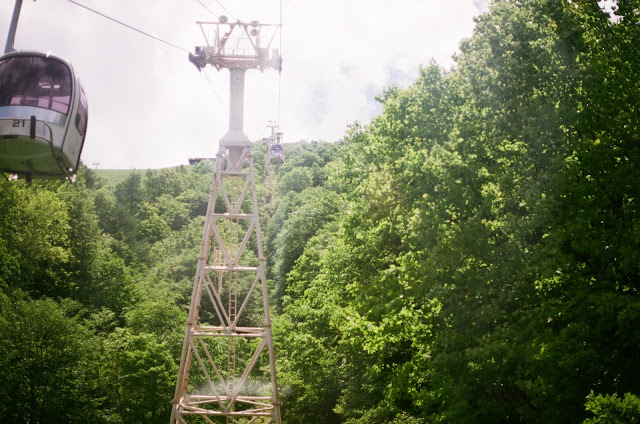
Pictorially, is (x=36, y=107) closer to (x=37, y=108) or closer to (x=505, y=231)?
(x=37, y=108)

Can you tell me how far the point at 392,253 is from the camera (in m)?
21.0

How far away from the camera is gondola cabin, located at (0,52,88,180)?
10.8 metres

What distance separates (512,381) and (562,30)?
344 inches

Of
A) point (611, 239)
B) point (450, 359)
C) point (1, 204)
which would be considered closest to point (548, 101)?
point (611, 239)

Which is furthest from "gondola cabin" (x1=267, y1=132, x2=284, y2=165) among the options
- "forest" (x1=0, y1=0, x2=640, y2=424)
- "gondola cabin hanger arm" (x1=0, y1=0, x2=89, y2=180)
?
"gondola cabin hanger arm" (x1=0, y1=0, x2=89, y2=180)

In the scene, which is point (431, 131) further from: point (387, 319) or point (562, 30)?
point (387, 319)

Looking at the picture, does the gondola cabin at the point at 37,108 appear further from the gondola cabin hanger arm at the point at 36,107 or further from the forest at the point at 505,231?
the forest at the point at 505,231

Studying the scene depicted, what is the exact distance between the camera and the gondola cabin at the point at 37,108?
10.8 m

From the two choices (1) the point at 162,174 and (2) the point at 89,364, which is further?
Result: (1) the point at 162,174

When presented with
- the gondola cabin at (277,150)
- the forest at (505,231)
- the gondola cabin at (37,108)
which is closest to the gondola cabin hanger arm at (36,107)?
the gondola cabin at (37,108)

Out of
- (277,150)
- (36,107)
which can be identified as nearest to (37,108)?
(36,107)

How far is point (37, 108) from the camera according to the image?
10.9 m

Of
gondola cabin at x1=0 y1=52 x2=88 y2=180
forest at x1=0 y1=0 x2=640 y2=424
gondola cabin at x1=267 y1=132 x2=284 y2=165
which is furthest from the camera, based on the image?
gondola cabin at x1=267 y1=132 x2=284 y2=165

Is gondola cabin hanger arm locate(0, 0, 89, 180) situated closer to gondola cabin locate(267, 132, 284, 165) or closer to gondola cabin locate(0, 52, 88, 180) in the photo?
gondola cabin locate(0, 52, 88, 180)
